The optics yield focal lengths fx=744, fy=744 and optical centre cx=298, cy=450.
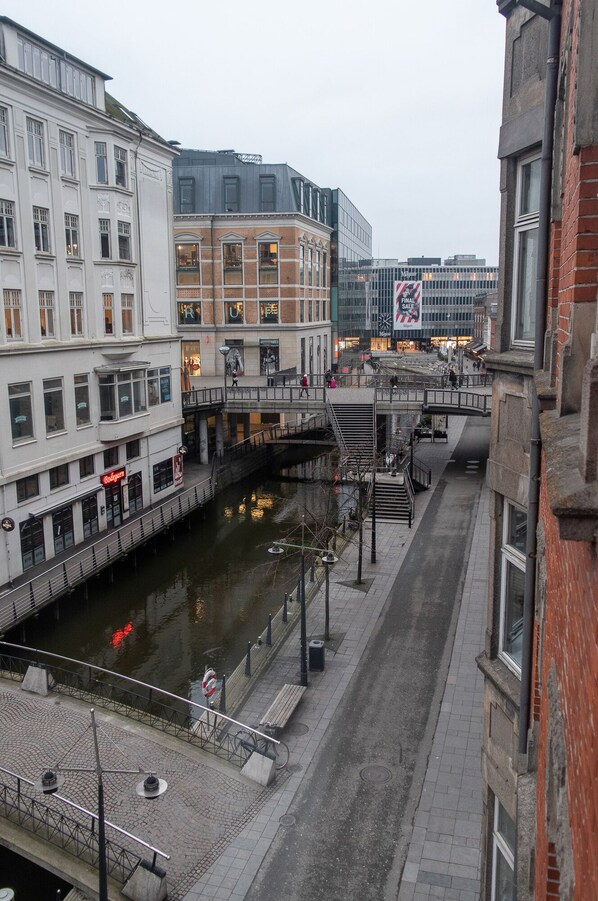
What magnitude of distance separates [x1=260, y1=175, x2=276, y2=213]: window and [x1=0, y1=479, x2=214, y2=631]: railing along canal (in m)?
28.4

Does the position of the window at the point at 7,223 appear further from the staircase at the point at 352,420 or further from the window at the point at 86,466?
the staircase at the point at 352,420

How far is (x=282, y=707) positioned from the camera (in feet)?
57.4

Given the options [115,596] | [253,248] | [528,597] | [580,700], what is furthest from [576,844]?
[253,248]

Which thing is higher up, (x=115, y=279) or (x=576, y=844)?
(x=115, y=279)

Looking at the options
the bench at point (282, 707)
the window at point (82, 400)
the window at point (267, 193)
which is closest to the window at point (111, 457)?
the window at point (82, 400)

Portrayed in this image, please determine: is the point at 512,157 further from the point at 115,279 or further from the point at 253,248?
the point at 253,248

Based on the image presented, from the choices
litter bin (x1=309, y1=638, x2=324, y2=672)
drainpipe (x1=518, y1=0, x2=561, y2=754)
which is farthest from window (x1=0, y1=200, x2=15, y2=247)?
drainpipe (x1=518, y1=0, x2=561, y2=754)

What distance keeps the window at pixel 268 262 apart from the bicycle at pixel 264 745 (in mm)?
45472

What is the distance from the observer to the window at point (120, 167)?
105ft

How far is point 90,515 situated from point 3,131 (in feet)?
48.7

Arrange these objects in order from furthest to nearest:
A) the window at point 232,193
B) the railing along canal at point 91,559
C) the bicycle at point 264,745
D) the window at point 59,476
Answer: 1. the window at point 232,193
2. the window at point 59,476
3. the railing along canal at point 91,559
4. the bicycle at point 264,745

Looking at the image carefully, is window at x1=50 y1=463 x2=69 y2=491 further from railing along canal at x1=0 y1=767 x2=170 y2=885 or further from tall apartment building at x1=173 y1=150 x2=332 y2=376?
tall apartment building at x1=173 y1=150 x2=332 y2=376

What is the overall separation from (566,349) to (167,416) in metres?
35.6

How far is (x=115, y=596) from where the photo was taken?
27922mm
